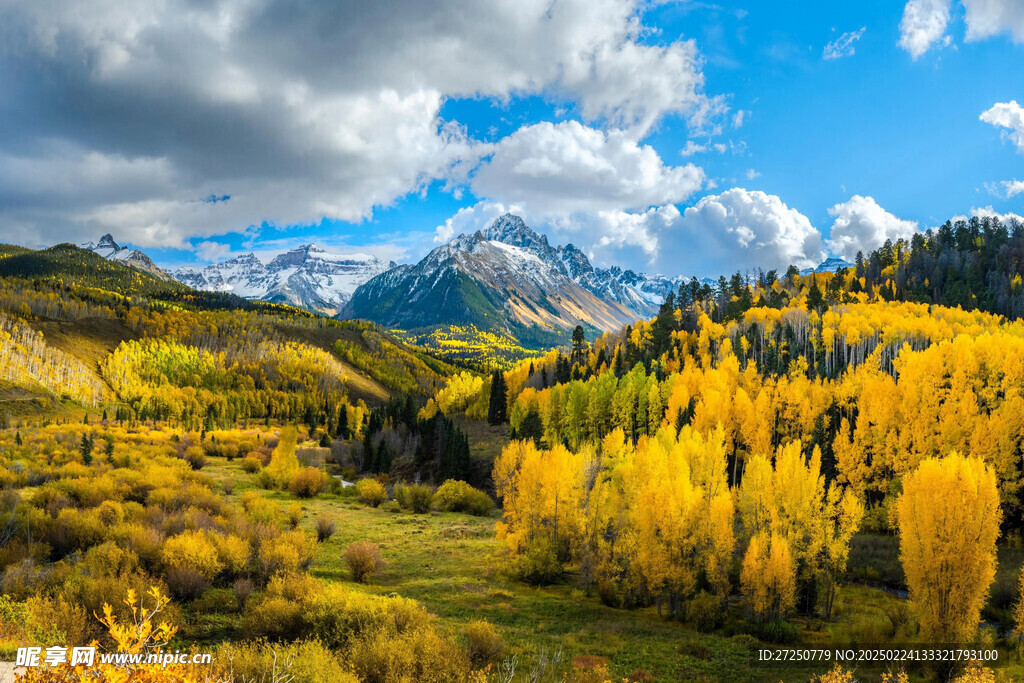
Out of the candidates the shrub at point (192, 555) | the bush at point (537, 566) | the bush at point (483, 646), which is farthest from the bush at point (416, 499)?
the bush at point (483, 646)

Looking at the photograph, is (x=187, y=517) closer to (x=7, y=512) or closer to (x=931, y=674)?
(x=7, y=512)

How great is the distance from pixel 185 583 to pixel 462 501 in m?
41.5

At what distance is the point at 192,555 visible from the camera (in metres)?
24.7

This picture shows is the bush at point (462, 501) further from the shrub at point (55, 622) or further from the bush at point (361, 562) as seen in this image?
the shrub at point (55, 622)

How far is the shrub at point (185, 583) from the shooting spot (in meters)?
23.7

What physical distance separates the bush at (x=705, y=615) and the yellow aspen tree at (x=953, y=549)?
11.4 metres

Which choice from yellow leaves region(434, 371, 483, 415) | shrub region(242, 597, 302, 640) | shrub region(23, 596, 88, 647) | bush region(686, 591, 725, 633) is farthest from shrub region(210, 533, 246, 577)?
yellow leaves region(434, 371, 483, 415)

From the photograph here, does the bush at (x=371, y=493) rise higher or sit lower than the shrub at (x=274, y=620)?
lower

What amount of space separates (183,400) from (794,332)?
192 m

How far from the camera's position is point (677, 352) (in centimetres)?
12075

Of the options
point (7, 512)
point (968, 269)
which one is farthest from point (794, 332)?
point (7, 512)

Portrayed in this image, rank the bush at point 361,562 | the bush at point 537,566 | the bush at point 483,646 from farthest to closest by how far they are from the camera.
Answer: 1. the bush at point 537,566
2. the bush at point 361,562
3. the bush at point 483,646

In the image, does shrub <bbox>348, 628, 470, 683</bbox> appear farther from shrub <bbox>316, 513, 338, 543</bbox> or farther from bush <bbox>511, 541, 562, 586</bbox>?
shrub <bbox>316, 513, 338, 543</bbox>

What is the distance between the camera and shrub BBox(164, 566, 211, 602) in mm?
23656
